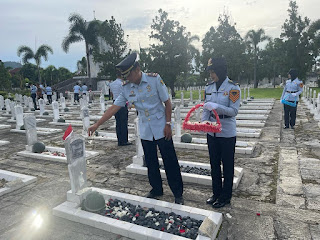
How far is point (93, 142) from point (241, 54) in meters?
25.1

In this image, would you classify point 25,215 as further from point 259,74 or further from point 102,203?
point 259,74

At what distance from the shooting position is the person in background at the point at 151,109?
3.37m

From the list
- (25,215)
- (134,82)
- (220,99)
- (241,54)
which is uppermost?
(241,54)

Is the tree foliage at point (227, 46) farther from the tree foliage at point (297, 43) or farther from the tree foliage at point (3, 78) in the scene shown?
the tree foliage at point (3, 78)

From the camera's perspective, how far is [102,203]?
3506mm

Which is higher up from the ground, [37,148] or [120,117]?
[120,117]

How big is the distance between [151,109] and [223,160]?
1.18 m

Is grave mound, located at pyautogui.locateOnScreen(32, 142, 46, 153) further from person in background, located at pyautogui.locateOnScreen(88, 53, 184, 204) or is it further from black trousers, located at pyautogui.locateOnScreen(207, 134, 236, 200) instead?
black trousers, located at pyautogui.locateOnScreen(207, 134, 236, 200)

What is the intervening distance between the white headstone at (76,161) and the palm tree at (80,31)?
88.1ft

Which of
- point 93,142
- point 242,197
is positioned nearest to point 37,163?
point 93,142

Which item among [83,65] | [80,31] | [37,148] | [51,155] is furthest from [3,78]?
[51,155]

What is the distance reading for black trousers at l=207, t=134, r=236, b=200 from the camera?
10.8 feet

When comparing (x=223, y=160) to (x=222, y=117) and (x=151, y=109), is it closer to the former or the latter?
(x=222, y=117)

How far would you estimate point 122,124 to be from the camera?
7.04m
